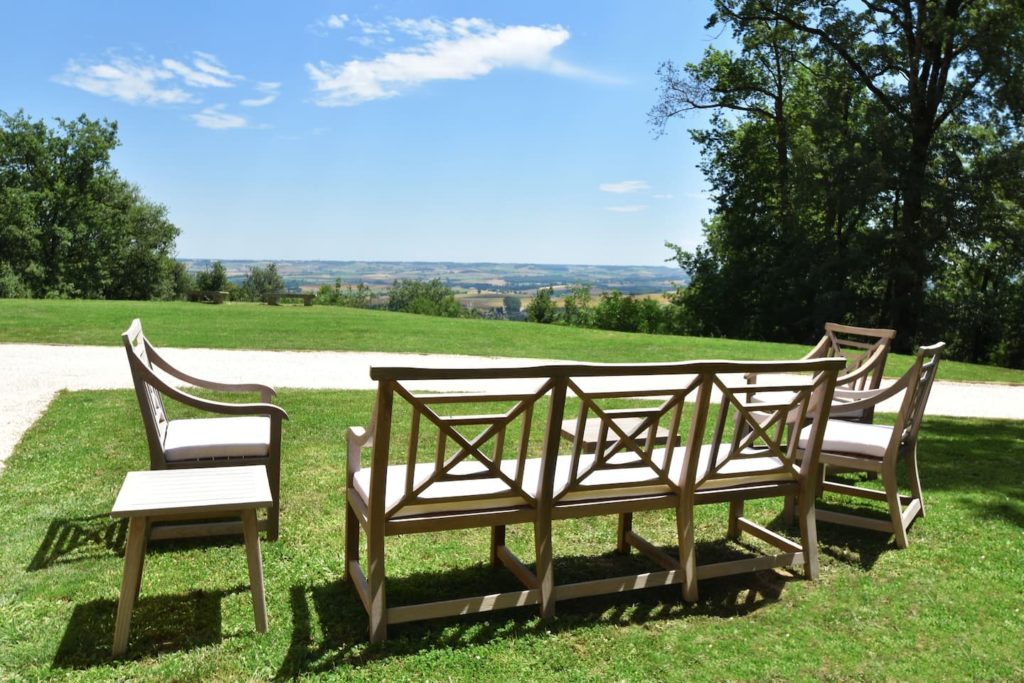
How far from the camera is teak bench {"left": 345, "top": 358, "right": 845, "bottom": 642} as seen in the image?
3.40 meters

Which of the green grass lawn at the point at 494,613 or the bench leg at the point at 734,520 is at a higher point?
the bench leg at the point at 734,520

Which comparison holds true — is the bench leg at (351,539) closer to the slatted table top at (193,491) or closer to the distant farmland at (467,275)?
the slatted table top at (193,491)

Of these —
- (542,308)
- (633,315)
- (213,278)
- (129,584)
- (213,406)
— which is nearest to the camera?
(129,584)

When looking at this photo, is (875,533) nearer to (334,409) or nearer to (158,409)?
(158,409)

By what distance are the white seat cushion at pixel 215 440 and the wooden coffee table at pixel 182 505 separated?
57cm

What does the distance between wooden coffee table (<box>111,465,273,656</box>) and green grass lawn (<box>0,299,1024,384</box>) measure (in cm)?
1180

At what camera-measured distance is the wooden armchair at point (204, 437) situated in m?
4.33

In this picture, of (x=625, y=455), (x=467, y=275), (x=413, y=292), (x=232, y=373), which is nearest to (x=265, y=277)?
(x=413, y=292)

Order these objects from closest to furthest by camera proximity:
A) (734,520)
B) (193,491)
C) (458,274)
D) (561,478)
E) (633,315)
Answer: (193,491) < (561,478) < (734,520) < (633,315) < (458,274)

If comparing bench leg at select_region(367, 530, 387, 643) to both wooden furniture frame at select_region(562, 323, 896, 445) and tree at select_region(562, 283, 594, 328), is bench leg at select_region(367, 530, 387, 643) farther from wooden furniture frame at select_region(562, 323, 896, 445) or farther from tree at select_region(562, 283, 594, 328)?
tree at select_region(562, 283, 594, 328)

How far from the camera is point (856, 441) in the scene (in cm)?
484

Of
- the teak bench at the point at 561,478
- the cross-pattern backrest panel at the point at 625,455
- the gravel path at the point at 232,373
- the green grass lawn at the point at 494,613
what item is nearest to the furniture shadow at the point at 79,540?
the green grass lawn at the point at 494,613

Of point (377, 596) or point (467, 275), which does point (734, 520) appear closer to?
point (377, 596)

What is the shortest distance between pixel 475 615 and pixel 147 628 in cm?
150
